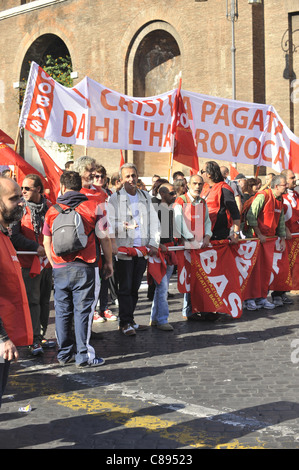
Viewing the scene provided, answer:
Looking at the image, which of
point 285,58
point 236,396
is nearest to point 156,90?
point 285,58

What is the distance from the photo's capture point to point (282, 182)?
30.8ft

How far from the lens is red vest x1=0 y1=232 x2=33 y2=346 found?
401 centimetres

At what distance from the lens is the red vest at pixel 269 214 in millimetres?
9438

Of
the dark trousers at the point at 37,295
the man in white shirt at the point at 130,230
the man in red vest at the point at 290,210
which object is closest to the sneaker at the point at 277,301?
the man in red vest at the point at 290,210

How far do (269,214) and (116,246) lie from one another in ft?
9.38

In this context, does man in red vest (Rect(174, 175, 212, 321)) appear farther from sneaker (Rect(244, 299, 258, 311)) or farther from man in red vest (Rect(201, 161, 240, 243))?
sneaker (Rect(244, 299, 258, 311))

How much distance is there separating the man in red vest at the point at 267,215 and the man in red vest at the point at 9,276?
573cm

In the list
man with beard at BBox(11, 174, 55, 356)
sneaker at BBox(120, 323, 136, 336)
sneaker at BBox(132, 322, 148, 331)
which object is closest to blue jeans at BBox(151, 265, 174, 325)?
sneaker at BBox(132, 322, 148, 331)

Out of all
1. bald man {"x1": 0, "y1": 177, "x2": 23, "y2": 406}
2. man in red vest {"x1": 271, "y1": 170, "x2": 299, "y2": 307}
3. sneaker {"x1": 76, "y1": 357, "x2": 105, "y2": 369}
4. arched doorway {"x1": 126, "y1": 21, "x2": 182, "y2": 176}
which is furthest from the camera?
arched doorway {"x1": 126, "y1": 21, "x2": 182, "y2": 176}

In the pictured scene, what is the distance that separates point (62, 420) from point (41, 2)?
27.4 meters

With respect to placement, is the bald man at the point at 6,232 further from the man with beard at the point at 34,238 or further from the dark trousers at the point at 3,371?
the man with beard at the point at 34,238

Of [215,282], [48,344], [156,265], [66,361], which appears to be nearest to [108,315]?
[156,265]

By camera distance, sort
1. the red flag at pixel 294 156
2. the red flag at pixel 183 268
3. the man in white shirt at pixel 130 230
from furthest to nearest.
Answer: the red flag at pixel 294 156 < the red flag at pixel 183 268 < the man in white shirt at pixel 130 230

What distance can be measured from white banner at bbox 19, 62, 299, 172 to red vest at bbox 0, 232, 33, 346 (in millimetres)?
5463
